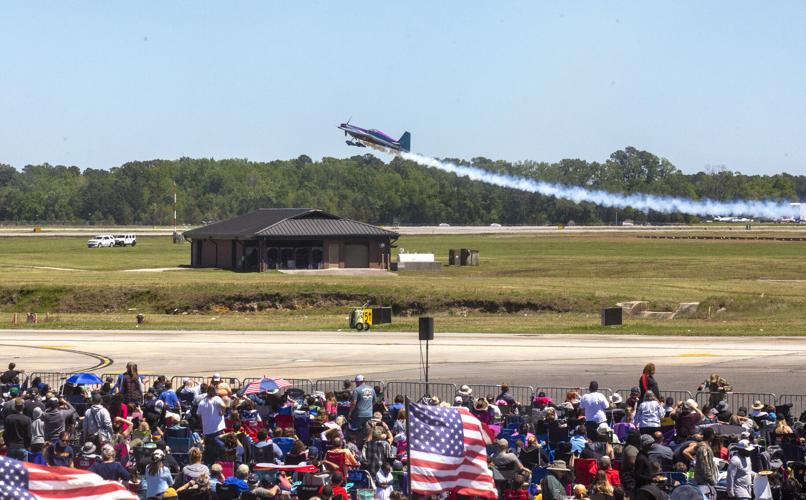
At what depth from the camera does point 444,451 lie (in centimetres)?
1412

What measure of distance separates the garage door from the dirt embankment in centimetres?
2092

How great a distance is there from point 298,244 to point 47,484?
7209 centimetres

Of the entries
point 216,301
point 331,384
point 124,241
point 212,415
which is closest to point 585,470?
point 212,415

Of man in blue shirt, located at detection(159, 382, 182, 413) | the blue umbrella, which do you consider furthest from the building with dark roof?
man in blue shirt, located at detection(159, 382, 182, 413)

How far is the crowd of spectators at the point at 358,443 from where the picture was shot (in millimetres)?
17094

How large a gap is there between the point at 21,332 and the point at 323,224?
34831 millimetres

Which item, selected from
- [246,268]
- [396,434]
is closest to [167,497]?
[396,434]

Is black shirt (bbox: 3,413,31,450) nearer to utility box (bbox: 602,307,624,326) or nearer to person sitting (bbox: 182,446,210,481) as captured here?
person sitting (bbox: 182,446,210,481)

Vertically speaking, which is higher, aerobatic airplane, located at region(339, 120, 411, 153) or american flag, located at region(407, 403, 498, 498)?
aerobatic airplane, located at region(339, 120, 411, 153)

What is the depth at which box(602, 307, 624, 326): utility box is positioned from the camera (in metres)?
51.5

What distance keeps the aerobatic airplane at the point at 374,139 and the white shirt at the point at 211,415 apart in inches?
3168

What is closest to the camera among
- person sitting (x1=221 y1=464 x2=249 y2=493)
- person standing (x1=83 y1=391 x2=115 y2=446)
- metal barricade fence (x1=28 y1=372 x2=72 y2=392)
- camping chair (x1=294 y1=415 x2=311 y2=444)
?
person sitting (x1=221 y1=464 x2=249 y2=493)

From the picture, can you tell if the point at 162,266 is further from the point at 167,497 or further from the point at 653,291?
the point at 167,497

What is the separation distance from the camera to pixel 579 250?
4473 inches
